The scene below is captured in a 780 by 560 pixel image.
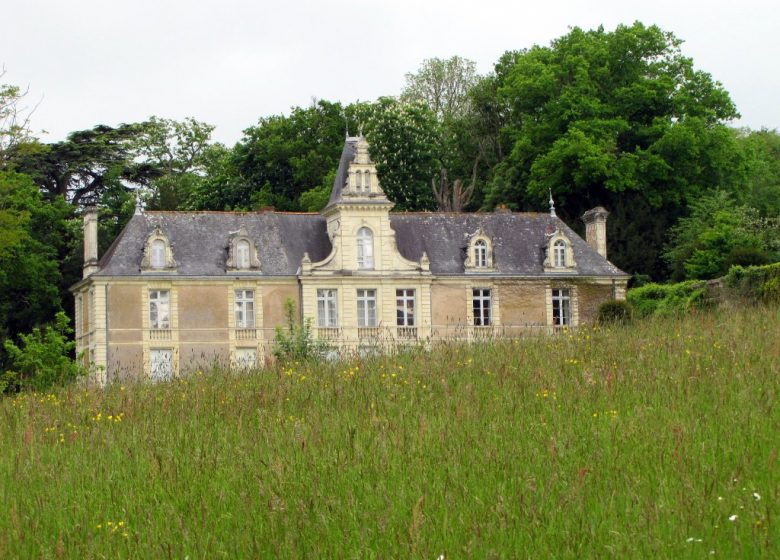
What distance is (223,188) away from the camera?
61125mm

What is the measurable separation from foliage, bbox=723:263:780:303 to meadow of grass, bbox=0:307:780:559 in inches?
615

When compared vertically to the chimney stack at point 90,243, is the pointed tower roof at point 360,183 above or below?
above

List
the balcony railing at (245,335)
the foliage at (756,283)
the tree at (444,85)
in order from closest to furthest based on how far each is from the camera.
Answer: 1. the foliage at (756,283)
2. the balcony railing at (245,335)
3. the tree at (444,85)

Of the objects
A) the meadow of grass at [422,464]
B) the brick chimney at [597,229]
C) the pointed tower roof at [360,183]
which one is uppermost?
the pointed tower roof at [360,183]

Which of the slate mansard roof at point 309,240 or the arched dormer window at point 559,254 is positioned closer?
the slate mansard roof at point 309,240

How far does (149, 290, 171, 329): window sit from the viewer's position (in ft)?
141

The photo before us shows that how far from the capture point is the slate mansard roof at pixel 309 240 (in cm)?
4362

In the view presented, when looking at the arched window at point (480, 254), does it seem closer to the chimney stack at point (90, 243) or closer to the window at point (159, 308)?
the window at point (159, 308)

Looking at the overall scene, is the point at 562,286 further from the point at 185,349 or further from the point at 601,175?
the point at 185,349

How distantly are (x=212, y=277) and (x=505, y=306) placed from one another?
10.3 meters

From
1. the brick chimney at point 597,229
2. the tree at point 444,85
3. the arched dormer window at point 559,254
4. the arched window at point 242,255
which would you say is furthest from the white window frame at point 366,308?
the tree at point 444,85

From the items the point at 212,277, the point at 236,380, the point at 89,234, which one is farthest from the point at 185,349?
the point at 236,380

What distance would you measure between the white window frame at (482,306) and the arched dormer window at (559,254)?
230 centimetres

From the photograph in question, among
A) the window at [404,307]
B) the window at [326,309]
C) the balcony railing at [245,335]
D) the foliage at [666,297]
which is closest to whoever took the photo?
the foliage at [666,297]
